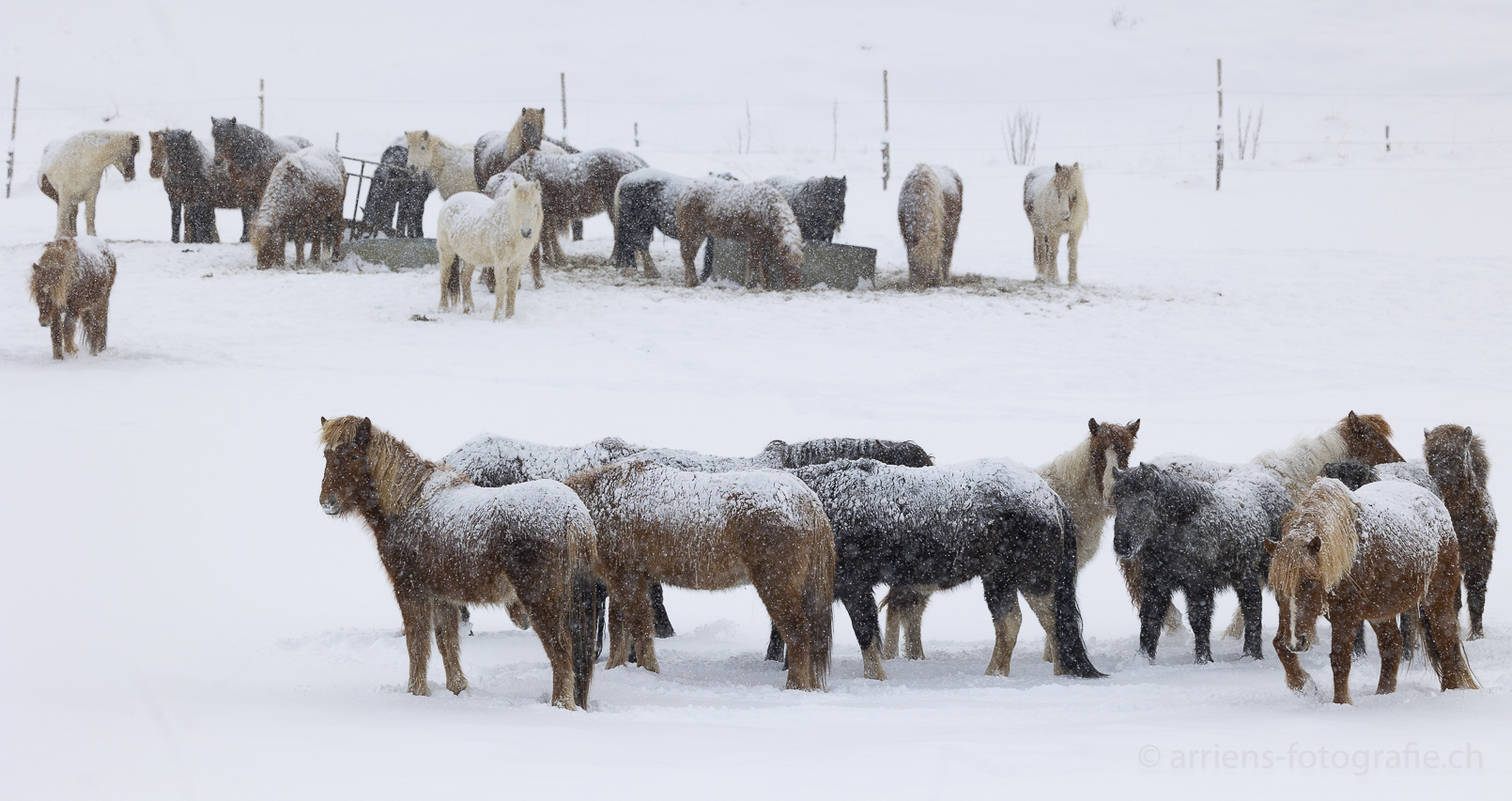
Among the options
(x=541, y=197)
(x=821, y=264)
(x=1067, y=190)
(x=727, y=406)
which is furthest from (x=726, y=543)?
(x=1067, y=190)

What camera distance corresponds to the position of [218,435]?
10695 mm

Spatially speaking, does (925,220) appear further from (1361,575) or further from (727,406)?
(1361,575)

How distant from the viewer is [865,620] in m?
6.77

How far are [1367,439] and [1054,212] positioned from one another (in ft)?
31.1

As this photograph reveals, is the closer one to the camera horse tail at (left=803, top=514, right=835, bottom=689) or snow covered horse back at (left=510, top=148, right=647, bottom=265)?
horse tail at (left=803, top=514, right=835, bottom=689)

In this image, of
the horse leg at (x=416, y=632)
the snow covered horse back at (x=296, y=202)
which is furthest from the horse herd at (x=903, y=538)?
the snow covered horse back at (x=296, y=202)

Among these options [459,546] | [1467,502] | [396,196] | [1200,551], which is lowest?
[1200,551]

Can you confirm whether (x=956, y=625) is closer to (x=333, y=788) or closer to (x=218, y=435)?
(x=333, y=788)

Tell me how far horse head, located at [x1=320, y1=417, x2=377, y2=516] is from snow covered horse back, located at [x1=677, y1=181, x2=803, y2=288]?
414 inches

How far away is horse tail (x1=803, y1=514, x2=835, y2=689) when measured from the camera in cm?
622

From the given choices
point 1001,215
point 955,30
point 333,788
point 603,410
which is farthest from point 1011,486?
point 955,30

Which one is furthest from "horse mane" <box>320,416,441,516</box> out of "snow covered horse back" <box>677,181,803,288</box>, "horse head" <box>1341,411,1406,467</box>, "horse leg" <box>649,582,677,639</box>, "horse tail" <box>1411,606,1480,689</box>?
"snow covered horse back" <box>677,181,803,288</box>

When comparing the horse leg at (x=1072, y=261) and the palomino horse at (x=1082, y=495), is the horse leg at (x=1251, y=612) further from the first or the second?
the horse leg at (x=1072, y=261)

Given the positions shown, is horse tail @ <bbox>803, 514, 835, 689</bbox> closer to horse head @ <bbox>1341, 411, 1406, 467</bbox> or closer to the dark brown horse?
the dark brown horse
